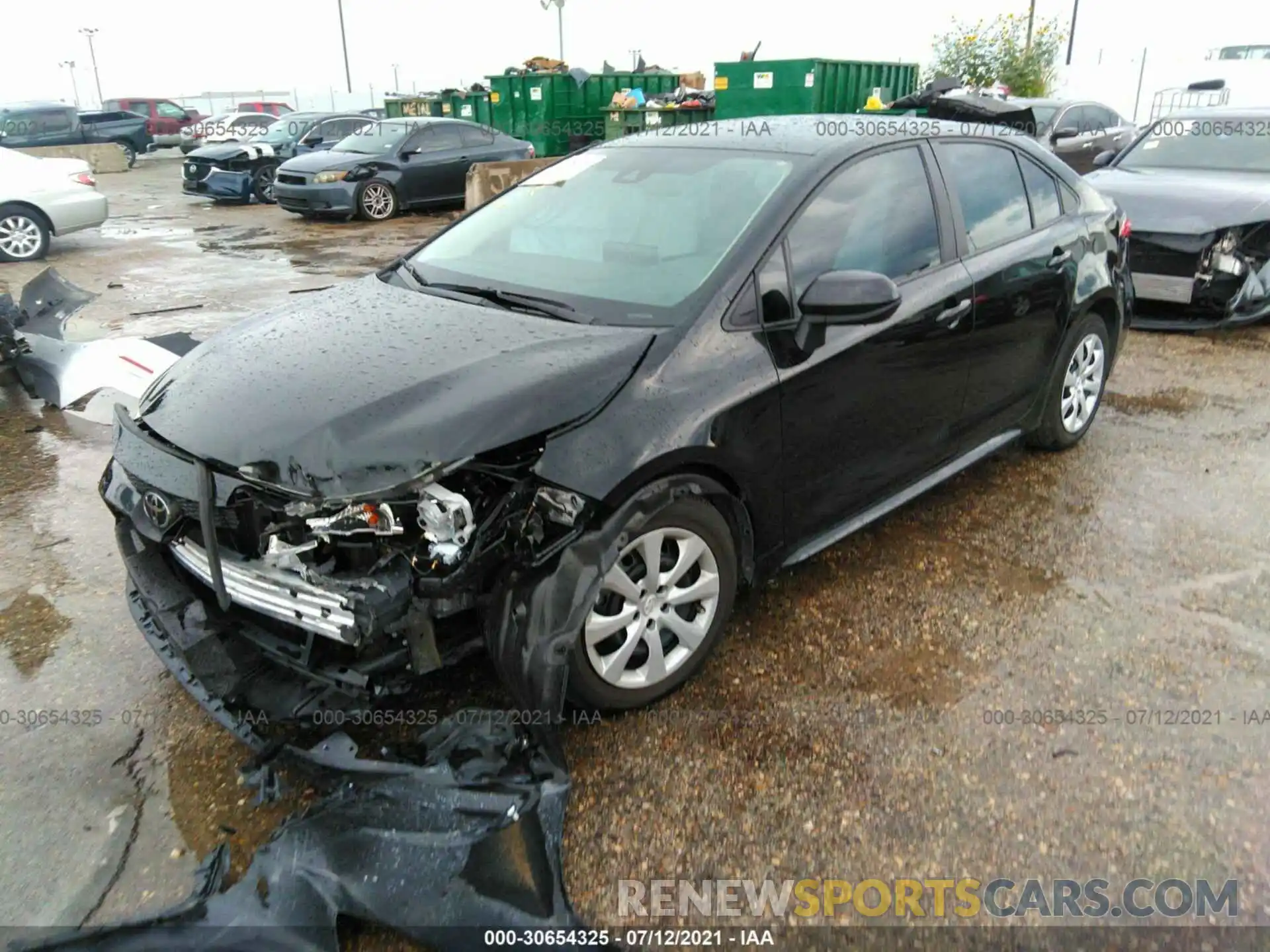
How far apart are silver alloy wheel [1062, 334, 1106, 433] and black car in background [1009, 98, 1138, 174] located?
9447mm

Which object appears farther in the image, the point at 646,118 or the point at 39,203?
the point at 646,118

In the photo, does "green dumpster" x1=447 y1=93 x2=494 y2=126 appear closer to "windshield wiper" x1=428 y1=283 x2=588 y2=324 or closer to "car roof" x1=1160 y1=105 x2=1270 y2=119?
"car roof" x1=1160 y1=105 x2=1270 y2=119

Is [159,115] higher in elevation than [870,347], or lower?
higher

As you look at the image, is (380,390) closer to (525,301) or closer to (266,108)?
(525,301)

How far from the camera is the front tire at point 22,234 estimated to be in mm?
10539

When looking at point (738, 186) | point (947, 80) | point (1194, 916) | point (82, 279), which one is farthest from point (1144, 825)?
point (82, 279)

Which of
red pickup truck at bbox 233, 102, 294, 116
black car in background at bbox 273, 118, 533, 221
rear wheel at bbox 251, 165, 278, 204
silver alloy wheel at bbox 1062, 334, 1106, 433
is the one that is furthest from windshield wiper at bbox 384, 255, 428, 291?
red pickup truck at bbox 233, 102, 294, 116

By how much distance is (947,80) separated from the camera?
1026cm

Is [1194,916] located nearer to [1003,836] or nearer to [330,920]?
[1003,836]

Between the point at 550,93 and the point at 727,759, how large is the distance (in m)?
17.9

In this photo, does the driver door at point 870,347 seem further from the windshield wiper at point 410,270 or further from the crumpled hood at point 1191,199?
the crumpled hood at point 1191,199

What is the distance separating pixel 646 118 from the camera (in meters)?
16.9

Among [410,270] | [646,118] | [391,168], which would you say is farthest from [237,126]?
[410,270]

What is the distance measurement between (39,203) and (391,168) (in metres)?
4.80
